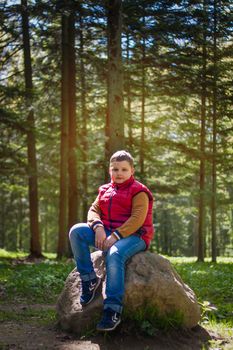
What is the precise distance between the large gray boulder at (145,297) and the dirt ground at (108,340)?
18cm

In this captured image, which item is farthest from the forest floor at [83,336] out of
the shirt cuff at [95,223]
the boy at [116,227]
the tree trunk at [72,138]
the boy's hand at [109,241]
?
the tree trunk at [72,138]

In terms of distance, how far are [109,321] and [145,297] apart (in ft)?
2.11

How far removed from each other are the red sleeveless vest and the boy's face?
0.06 metres

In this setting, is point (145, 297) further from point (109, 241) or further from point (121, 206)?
point (121, 206)

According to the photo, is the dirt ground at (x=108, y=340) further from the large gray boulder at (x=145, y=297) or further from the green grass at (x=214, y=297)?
the green grass at (x=214, y=297)

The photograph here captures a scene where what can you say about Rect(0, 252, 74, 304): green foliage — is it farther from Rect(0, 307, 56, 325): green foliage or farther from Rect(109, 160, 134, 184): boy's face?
Rect(109, 160, 134, 184): boy's face

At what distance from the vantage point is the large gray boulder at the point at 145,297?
5.23 meters

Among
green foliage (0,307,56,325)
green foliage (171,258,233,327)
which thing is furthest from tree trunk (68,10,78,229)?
green foliage (0,307,56,325)

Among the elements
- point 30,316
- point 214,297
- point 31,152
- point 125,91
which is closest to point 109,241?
point 30,316

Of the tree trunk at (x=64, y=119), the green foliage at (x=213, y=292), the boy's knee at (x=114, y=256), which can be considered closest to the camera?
the boy's knee at (x=114, y=256)

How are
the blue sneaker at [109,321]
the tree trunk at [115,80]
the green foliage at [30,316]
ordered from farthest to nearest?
the tree trunk at [115,80] < the green foliage at [30,316] < the blue sneaker at [109,321]

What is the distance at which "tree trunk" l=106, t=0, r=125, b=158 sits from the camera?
10.7 metres

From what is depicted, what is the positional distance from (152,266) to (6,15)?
43.6ft

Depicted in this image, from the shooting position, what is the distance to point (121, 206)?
5531 millimetres
